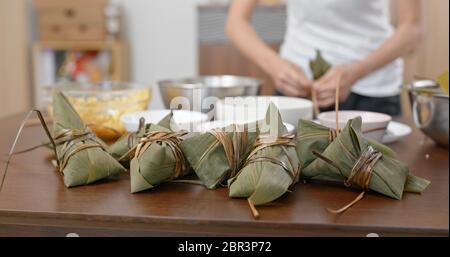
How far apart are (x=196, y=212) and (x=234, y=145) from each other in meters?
0.14

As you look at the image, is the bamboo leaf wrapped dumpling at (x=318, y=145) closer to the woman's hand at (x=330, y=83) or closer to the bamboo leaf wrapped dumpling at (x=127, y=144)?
the bamboo leaf wrapped dumpling at (x=127, y=144)

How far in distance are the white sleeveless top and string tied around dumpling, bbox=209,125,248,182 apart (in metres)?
1.05

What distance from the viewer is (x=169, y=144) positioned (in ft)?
2.75

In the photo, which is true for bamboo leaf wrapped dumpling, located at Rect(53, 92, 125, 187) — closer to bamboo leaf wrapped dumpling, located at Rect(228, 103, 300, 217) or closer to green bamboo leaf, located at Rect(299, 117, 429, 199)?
bamboo leaf wrapped dumpling, located at Rect(228, 103, 300, 217)

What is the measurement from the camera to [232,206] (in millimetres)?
768

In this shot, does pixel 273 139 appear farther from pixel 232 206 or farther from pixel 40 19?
pixel 40 19

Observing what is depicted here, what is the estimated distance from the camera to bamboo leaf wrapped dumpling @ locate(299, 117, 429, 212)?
0.81 metres

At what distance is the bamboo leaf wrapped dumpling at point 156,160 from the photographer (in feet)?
2.68

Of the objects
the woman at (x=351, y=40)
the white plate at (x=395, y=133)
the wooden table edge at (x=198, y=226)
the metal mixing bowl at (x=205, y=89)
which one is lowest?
the wooden table edge at (x=198, y=226)

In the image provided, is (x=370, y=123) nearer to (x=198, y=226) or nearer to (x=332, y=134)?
(x=332, y=134)

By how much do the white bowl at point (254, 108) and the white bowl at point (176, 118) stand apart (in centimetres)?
8

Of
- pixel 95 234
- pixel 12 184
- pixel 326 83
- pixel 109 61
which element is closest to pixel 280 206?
pixel 95 234

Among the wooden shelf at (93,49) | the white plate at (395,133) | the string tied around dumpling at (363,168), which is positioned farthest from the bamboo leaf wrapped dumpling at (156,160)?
the wooden shelf at (93,49)
